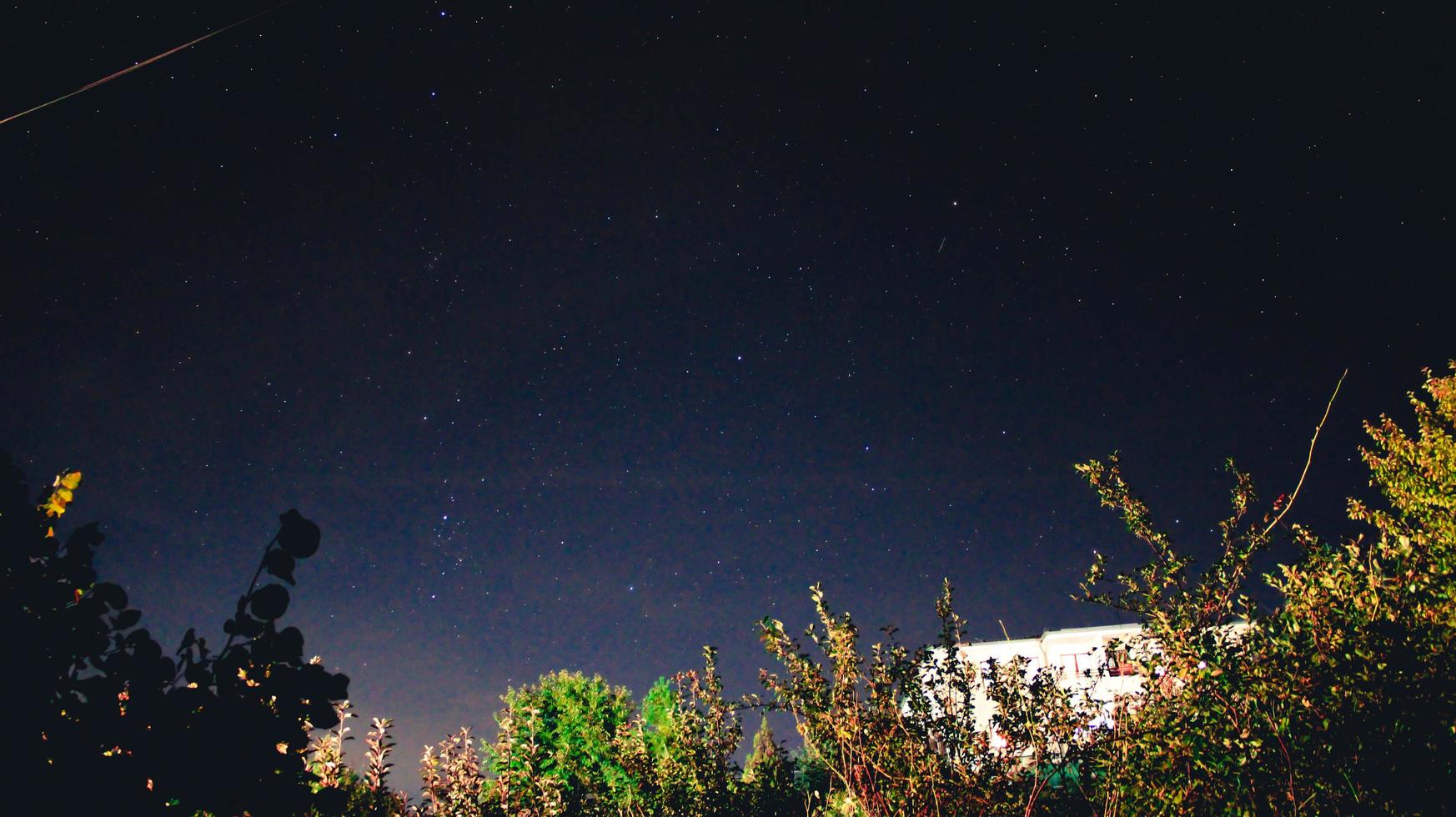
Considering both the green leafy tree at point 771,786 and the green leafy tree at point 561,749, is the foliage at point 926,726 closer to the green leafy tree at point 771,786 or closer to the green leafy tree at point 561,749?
the green leafy tree at point 771,786

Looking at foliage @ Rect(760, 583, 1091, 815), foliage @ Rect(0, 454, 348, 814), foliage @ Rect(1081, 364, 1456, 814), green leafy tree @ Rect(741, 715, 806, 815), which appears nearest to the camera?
foliage @ Rect(0, 454, 348, 814)

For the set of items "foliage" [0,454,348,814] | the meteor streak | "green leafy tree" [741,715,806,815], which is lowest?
"green leafy tree" [741,715,806,815]

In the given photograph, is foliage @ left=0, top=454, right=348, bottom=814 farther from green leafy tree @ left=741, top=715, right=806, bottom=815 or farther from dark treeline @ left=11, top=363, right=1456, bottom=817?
green leafy tree @ left=741, top=715, right=806, bottom=815

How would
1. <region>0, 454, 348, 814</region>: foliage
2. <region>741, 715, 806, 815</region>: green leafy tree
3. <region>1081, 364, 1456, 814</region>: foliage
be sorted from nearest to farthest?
<region>0, 454, 348, 814</region>: foliage, <region>1081, 364, 1456, 814</region>: foliage, <region>741, 715, 806, 815</region>: green leafy tree

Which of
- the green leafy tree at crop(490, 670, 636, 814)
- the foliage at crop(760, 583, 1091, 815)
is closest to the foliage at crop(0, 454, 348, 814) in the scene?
the foliage at crop(760, 583, 1091, 815)

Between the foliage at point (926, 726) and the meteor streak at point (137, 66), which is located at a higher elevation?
the meteor streak at point (137, 66)

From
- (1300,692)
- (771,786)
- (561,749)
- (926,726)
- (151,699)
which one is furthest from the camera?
(561,749)

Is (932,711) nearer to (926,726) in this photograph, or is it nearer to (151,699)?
(926,726)

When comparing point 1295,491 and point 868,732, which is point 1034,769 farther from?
point 1295,491

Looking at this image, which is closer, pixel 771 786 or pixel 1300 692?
pixel 1300 692

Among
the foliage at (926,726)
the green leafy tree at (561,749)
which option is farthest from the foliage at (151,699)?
the green leafy tree at (561,749)

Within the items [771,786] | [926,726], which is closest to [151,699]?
[926,726]

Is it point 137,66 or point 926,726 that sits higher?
point 137,66

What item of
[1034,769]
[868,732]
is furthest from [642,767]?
[1034,769]
